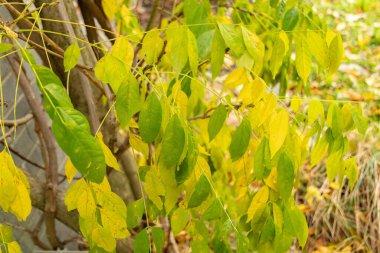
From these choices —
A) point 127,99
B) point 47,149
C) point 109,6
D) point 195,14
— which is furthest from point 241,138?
point 47,149

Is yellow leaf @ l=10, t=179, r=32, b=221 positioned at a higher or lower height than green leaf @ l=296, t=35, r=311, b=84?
lower

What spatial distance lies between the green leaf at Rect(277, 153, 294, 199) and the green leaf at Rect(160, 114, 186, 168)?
23 centimetres

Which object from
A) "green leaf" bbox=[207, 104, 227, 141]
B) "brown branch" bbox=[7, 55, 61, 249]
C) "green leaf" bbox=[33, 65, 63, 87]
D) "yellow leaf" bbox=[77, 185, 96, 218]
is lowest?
"brown branch" bbox=[7, 55, 61, 249]

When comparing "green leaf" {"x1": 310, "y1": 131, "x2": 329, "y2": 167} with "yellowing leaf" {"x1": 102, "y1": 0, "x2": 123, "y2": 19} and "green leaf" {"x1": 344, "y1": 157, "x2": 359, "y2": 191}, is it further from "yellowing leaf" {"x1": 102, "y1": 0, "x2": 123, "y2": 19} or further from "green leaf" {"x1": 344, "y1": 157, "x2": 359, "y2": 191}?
"yellowing leaf" {"x1": 102, "y1": 0, "x2": 123, "y2": 19}

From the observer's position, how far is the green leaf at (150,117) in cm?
Answer: 88

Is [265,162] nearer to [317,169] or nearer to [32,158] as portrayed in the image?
[32,158]

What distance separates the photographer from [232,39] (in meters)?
0.97

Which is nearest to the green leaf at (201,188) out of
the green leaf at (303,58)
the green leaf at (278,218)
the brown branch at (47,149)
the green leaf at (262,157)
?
the green leaf at (262,157)

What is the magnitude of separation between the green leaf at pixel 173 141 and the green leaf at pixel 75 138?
0.65 ft

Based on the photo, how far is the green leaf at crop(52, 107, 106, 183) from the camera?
0.68 m

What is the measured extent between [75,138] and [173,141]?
0.78 ft

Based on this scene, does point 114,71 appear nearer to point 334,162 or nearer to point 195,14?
point 195,14

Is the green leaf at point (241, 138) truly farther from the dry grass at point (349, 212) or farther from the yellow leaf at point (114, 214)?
the dry grass at point (349, 212)

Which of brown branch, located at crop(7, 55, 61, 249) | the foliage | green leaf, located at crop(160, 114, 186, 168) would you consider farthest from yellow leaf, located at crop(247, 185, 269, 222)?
brown branch, located at crop(7, 55, 61, 249)
